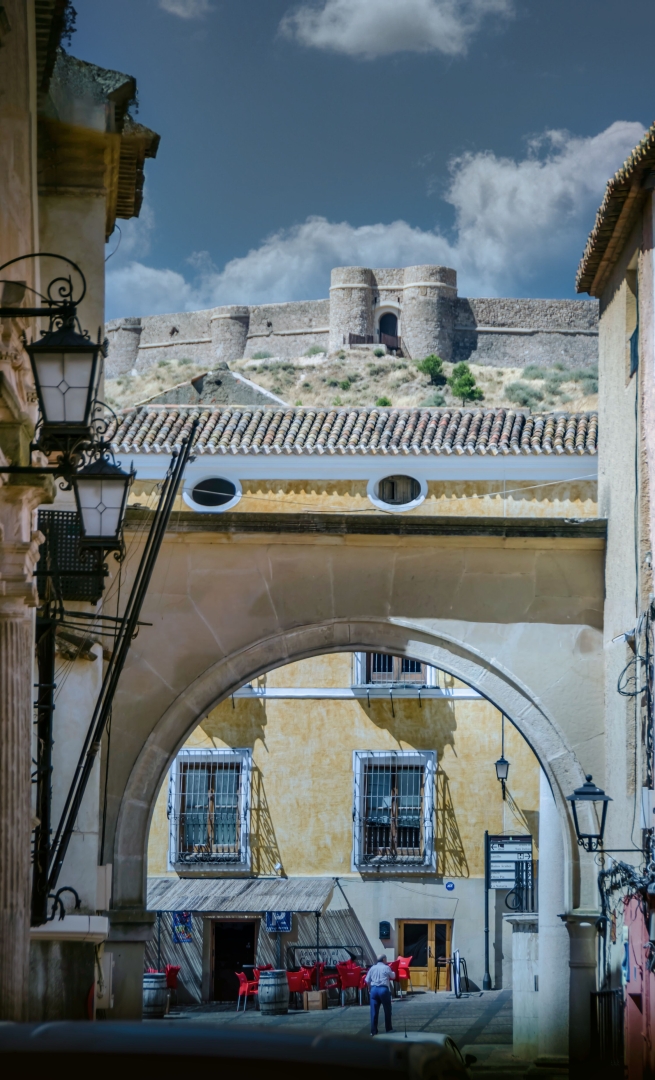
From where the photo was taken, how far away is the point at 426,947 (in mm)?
23797

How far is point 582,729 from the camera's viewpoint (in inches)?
500

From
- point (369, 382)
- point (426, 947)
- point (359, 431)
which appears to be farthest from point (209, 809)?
point (369, 382)

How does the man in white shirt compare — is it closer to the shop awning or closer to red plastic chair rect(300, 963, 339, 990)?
red plastic chair rect(300, 963, 339, 990)

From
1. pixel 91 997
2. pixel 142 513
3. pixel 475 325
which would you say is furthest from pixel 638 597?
pixel 475 325

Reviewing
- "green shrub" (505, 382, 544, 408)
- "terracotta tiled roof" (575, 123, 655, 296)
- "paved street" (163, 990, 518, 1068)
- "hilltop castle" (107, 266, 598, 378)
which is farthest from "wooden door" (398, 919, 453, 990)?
"hilltop castle" (107, 266, 598, 378)

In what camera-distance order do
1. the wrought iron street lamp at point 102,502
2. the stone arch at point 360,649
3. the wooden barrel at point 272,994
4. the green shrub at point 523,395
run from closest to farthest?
1. the wrought iron street lamp at point 102,502
2. the stone arch at point 360,649
3. the wooden barrel at point 272,994
4. the green shrub at point 523,395

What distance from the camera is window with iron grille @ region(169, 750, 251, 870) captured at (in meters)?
24.1

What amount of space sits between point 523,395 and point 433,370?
5251mm

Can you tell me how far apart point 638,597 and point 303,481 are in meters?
10.8

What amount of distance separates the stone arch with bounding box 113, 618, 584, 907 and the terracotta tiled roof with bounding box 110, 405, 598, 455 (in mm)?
8810

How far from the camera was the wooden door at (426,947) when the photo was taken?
77.6 ft

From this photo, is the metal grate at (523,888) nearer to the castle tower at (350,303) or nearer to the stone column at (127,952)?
the stone column at (127,952)

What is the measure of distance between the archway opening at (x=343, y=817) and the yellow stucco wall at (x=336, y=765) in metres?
0.02

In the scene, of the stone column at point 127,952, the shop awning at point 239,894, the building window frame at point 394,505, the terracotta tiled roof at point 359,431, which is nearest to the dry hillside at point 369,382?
the terracotta tiled roof at point 359,431
